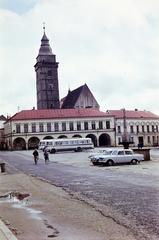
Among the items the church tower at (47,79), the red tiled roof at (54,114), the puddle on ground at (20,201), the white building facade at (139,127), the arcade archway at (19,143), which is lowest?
the puddle on ground at (20,201)

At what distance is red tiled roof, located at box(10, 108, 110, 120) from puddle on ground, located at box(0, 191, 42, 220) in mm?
103734

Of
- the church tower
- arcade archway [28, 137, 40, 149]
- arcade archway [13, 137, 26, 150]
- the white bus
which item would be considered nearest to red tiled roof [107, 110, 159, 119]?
the church tower

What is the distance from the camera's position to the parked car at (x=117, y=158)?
4312cm

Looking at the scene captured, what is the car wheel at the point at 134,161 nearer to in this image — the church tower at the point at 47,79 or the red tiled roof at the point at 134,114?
the red tiled roof at the point at 134,114

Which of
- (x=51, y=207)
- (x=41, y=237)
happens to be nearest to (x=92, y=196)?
(x=51, y=207)

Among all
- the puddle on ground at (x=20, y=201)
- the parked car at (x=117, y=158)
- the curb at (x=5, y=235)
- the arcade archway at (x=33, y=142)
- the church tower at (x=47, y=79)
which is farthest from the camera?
the church tower at (x=47, y=79)

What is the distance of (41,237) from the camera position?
1076 cm

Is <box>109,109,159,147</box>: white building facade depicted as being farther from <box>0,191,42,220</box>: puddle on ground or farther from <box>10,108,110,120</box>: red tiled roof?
<box>0,191,42,220</box>: puddle on ground

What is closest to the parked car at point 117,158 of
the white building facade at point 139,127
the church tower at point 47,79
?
the white building facade at point 139,127

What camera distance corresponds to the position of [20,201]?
1838cm

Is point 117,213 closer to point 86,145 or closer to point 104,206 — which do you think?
point 104,206

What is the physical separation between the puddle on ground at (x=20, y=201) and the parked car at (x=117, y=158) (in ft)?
71.0

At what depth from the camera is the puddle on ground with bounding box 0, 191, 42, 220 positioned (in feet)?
Result: 48.7

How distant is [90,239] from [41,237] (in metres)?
1.14
